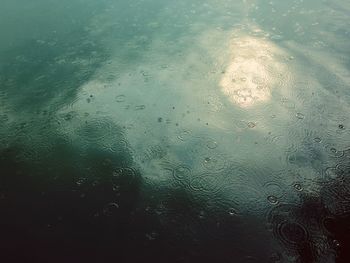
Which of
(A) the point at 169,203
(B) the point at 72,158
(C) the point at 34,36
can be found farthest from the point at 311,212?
(C) the point at 34,36

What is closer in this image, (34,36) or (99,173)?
(99,173)

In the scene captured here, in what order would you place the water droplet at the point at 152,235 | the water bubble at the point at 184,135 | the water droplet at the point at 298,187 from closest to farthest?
the water droplet at the point at 152,235
the water droplet at the point at 298,187
the water bubble at the point at 184,135

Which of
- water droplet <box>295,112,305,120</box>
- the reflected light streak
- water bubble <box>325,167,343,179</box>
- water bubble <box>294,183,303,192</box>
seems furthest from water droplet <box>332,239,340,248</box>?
the reflected light streak

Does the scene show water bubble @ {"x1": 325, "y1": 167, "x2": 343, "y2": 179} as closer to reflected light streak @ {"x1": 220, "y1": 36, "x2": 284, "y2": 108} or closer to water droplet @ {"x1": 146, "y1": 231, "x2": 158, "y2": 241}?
reflected light streak @ {"x1": 220, "y1": 36, "x2": 284, "y2": 108}

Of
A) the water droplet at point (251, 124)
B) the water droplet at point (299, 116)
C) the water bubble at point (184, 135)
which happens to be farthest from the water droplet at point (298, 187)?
the water bubble at point (184, 135)

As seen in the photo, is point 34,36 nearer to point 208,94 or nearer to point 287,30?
point 208,94

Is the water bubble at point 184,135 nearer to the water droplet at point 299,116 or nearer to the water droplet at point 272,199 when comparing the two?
the water droplet at point 272,199

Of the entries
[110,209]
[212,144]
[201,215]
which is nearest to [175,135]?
[212,144]

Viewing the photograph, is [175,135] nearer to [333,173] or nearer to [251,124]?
[251,124]
